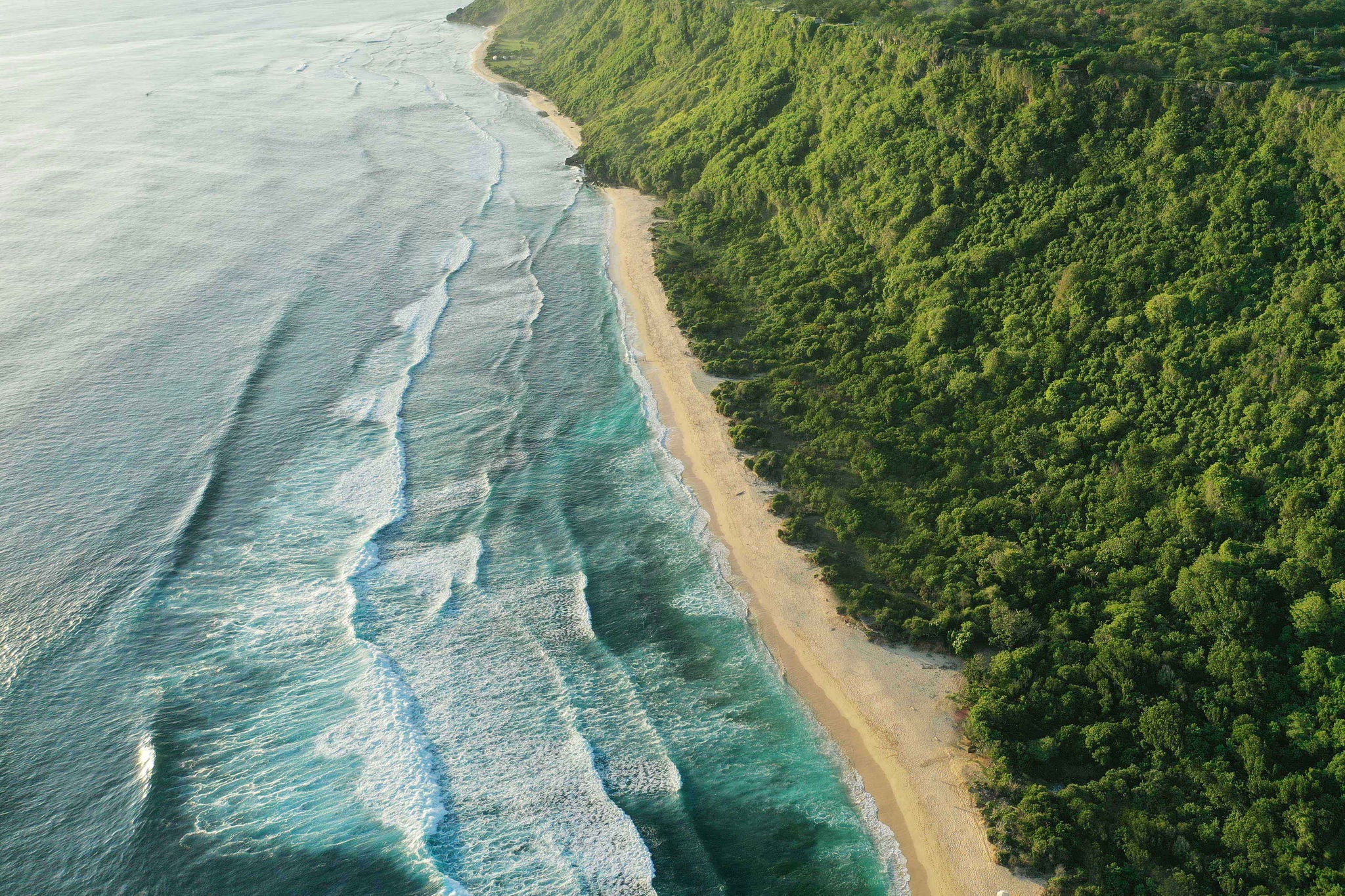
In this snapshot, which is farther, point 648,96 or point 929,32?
point 648,96

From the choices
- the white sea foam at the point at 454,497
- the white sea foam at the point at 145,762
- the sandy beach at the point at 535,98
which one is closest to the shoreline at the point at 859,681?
the white sea foam at the point at 454,497

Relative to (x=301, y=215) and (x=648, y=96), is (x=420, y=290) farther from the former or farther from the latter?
(x=648, y=96)

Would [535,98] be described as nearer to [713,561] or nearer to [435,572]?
[435,572]

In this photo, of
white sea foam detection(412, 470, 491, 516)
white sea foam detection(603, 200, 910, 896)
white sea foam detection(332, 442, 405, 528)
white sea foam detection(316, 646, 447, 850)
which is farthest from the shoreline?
white sea foam detection(332, 442, 405, 528)

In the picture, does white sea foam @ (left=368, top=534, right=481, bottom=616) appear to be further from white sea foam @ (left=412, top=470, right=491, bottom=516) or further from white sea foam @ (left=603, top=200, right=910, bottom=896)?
white sea foam @ (left=603, top=200, right=910, bottom=896)

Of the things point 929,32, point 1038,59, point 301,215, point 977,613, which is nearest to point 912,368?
point 977,613

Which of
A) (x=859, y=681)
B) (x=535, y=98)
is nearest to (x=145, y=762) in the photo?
(x=859, y=681)
